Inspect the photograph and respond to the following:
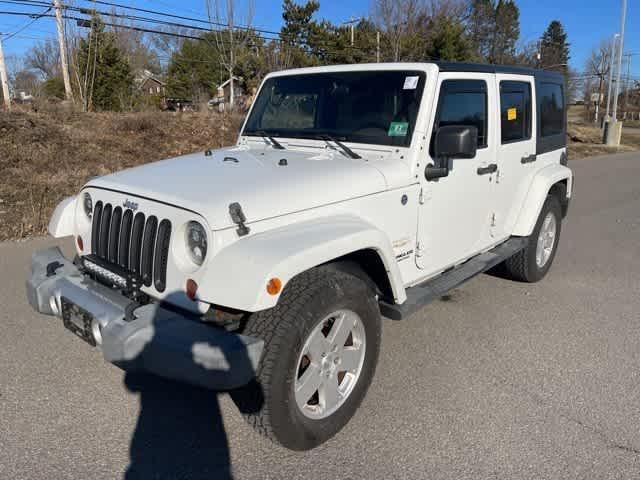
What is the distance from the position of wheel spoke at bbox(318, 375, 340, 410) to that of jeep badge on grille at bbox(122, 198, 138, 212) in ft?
4.52

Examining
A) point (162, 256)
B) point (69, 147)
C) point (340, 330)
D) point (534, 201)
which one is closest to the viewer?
point (162, 256)

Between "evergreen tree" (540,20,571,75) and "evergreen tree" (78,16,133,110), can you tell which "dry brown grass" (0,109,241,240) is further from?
"evergreen tree" (540,20,571,75)

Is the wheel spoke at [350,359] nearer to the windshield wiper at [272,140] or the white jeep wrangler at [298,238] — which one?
the white jeep wrangler at [298,238]

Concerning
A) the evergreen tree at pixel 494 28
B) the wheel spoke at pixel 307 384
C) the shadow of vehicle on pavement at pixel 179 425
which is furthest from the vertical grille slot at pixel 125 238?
the evergreen tree at pixel 494 28

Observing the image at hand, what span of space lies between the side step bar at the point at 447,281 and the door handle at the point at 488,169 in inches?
27.5

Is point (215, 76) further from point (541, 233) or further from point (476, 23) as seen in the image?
point (541, 233)

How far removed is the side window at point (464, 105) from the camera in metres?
3.62

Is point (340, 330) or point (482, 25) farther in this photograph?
point (482, 25)

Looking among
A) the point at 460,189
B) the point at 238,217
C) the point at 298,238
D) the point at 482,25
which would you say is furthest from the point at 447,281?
the point at 482,25

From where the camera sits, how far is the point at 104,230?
3068mm

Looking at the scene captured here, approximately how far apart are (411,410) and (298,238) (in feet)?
4.32

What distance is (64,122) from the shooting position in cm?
1314

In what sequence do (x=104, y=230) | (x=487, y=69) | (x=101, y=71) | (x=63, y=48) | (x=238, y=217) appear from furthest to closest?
(x=101, y=71) → (x=63, y=48) → (x=487, y=69) → (x=104, y=230) → (x=238, y=217)

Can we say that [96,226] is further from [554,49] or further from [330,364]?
[554,49]
